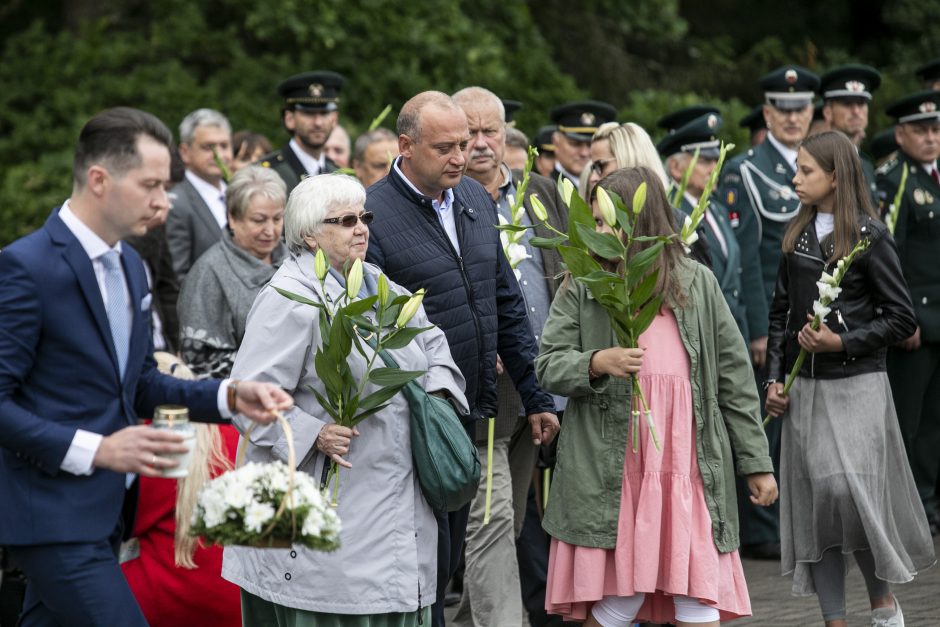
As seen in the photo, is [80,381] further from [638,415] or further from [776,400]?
[776,400]

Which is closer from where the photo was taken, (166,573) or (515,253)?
(166,573)

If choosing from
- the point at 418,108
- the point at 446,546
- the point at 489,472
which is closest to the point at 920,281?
the point at 489,472

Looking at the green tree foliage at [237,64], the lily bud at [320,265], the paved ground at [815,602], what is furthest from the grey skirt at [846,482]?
the green tree foliage at [237,64]

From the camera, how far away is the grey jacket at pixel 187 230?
28.7ft

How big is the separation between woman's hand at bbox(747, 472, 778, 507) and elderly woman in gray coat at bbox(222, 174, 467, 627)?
4.03 feet

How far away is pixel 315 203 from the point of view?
522cm

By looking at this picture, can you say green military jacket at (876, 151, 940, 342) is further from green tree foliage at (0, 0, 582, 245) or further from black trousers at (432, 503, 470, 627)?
green tree foliage at (0, 0, 582, 245)

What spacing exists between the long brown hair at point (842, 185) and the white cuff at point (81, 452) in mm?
3669

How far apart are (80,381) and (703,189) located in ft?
17.0

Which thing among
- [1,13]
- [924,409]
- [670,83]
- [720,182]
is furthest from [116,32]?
[924,409]

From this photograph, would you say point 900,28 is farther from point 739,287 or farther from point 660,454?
point 660,454

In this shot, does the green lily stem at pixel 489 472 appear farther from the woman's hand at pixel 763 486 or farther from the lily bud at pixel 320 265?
the lily bud at pixel 320 265

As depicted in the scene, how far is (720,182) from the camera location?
369 inches

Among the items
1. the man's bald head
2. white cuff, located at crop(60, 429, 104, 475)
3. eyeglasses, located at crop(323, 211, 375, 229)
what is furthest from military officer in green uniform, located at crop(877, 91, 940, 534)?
white cuff, located at crop(60, 429, 104, 475)
